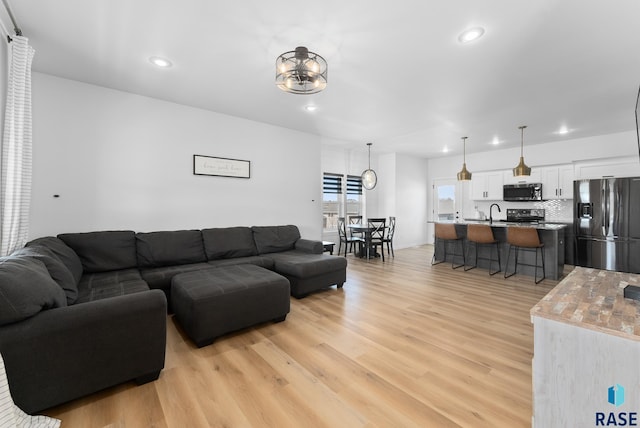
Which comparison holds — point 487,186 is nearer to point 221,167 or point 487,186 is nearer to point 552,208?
point 552,208

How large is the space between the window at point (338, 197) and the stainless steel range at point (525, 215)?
3691 millimetres

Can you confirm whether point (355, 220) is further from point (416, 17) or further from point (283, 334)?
point (416, 17)

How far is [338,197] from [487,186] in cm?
398

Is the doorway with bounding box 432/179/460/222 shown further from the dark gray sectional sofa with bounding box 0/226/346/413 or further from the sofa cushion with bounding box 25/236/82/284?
the sofa cushion with bounding box 25/236/82/284

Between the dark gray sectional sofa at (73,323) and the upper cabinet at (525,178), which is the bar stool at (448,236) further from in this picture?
the dark gray sectional sofa at (73,323)

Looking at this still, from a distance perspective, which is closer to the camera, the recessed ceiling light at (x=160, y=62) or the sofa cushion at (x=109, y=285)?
the sofa cushion at (x=109, y=285)

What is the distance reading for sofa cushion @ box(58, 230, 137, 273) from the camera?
3012 millimetres

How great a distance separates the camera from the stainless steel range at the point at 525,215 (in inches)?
246

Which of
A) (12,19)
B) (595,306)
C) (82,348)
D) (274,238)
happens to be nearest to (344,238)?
(274,238)

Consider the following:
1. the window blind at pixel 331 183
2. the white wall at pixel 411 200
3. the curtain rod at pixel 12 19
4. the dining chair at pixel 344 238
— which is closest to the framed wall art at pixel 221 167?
the curtain rod at pixel 12 19

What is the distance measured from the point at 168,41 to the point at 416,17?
2.16 m

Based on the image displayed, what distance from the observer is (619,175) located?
A: 534 cm

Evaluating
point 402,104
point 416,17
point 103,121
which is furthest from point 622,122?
point 103,121

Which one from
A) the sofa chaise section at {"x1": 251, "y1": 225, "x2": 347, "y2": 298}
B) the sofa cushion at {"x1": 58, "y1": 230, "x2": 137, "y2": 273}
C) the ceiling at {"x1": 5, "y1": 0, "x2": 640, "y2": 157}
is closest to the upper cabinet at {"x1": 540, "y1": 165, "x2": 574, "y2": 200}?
the ceiling at {"x1": 5, "y1": 0, "x2": 640, "y2": 157}
